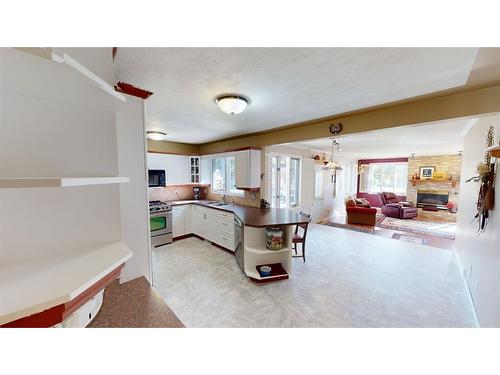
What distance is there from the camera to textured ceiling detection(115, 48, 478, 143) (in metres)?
1.30

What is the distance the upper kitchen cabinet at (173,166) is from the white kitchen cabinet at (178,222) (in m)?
0.70

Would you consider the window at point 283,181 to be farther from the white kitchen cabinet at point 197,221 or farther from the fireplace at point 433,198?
the fireplace at point 433,198

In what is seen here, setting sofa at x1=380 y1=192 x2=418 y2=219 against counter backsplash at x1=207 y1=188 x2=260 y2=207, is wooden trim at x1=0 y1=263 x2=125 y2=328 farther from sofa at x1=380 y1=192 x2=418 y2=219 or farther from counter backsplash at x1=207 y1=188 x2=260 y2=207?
sofa at x1=380 y1=192 x2=418 y2=219

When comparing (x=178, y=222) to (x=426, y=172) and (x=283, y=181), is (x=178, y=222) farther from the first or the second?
(x=426, y=172)

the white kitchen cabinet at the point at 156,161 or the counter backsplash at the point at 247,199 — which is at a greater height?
the white kitchen cabinet at the point at 156,161

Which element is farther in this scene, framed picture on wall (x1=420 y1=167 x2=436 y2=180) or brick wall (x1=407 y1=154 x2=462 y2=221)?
framed picture on wall (x1=420 y1=167 x2=436 y2=180)

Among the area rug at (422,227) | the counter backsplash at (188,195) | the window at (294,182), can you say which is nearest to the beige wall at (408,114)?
the counter backsplash at (188,195)

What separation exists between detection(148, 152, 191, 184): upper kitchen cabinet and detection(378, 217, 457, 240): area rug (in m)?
6.08

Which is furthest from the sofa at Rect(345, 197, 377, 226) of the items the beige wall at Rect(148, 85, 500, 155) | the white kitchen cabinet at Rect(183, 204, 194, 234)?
the white kitchen cabinet at Rect(183, 204, 194, 234)

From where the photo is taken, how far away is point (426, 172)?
7.75m

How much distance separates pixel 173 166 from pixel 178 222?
1.34 metres

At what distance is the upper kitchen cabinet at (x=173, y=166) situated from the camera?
4.36m
